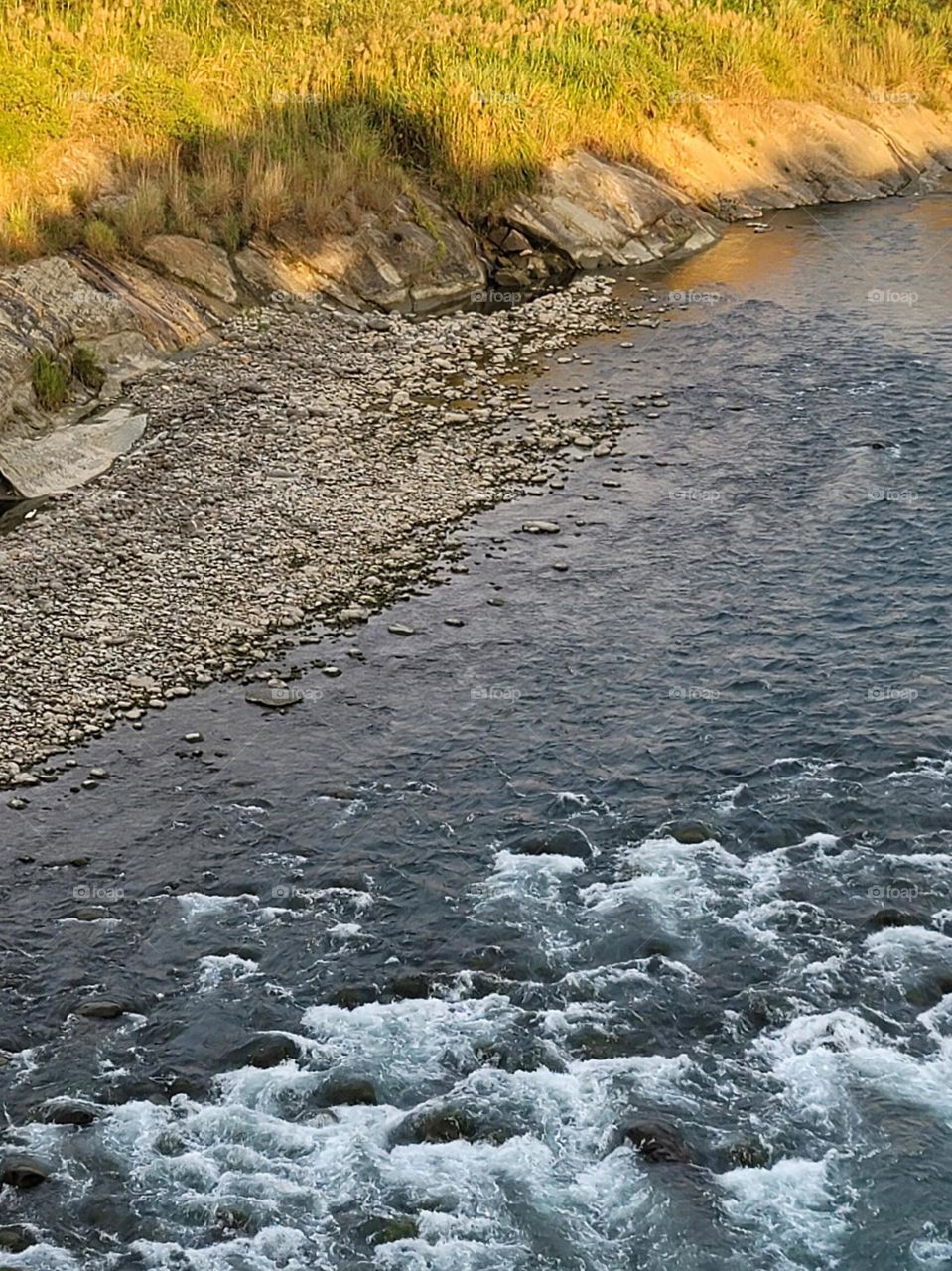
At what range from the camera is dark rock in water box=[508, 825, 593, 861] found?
34.8ft

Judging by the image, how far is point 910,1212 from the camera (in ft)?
25.4

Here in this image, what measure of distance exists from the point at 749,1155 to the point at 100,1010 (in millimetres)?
3942

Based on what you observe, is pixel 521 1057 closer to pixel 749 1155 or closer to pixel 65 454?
pixel 749 1155

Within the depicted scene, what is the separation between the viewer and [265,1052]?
29.2ft

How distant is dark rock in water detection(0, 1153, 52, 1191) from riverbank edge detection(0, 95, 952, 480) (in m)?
9.07

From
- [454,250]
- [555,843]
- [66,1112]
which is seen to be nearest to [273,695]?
[555,843]

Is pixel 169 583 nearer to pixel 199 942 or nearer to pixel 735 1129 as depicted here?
pixel 199 942

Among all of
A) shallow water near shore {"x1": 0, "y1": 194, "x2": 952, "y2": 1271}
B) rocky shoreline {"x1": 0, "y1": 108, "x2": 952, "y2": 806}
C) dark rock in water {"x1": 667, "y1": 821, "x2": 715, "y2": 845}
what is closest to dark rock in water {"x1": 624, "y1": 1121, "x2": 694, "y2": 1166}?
shallow water near shore {"x1": 0, "y1": 194, "x2": 952, "y2": 1271}

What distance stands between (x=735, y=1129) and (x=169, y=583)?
782cm

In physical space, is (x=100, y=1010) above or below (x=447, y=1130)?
above

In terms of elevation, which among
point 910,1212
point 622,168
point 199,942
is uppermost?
point 622,168

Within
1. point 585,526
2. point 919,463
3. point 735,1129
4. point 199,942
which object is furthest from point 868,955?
point 919,463

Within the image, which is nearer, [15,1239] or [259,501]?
[15,1239]

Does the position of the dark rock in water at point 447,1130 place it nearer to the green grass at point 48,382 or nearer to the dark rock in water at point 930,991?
the dark rock in water at point 930,991
